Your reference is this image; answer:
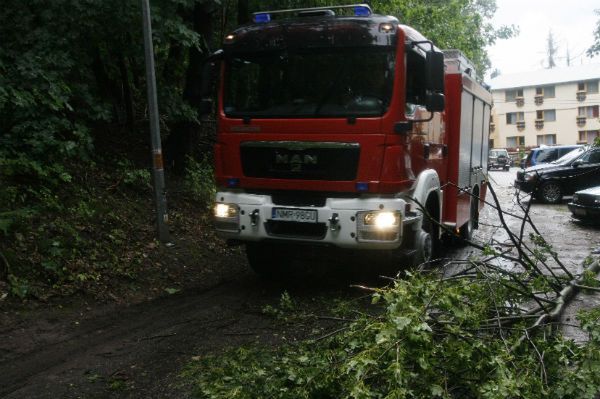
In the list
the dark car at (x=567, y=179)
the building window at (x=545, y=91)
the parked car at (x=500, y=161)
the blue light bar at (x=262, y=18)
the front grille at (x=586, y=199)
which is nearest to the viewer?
the blue light bar at (x=262, y=18)

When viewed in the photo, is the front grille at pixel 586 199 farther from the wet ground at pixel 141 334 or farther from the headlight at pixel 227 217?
the headlight at pixel 227 217

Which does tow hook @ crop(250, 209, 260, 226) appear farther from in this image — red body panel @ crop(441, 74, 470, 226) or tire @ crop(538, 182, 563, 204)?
tire @ crop(538, 182, 563, 204)

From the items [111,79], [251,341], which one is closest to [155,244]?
[251,341]

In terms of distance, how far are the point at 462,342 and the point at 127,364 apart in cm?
267

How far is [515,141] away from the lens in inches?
2847

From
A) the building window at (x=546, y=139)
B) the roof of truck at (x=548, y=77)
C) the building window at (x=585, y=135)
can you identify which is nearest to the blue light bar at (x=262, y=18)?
the building window at (x=585, y=135)

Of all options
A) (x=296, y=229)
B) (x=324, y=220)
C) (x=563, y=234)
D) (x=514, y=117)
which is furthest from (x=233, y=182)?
(x=514, y=117)

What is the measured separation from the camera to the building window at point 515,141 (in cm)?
7144

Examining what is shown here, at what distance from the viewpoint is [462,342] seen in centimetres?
340

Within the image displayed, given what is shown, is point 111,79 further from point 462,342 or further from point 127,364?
point 462,342

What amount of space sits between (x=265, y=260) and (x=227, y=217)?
3.87ft

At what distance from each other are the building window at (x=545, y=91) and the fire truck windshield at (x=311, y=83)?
69.4 metres

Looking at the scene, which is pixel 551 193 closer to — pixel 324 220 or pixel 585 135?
pixel 324 220

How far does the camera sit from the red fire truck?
6.13m
